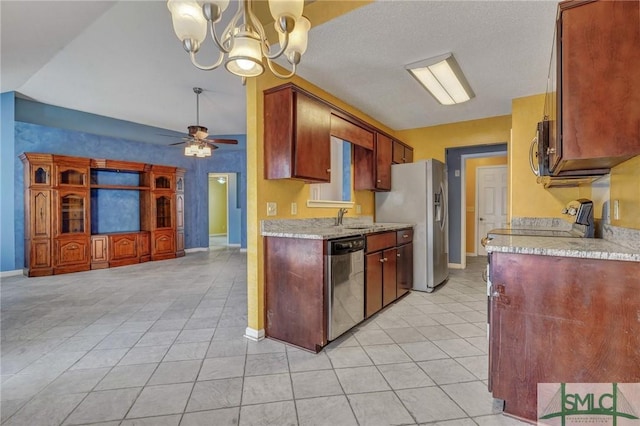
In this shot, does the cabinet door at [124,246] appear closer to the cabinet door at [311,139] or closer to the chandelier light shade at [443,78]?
the cabinet door at [311,139]

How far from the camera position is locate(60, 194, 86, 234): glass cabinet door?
5.21 m

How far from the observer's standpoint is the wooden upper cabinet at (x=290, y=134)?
2510 millimetres

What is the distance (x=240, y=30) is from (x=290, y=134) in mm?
934

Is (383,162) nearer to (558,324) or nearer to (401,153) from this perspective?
(401,153)

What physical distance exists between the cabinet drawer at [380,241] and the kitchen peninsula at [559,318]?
4.17 ft

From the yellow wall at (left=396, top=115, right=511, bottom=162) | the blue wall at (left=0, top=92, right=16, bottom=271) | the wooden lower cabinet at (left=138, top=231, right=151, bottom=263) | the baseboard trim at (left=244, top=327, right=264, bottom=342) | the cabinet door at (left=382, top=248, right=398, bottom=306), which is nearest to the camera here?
the baseboard trim at (left=244, top=327, right=264, bottom=342)

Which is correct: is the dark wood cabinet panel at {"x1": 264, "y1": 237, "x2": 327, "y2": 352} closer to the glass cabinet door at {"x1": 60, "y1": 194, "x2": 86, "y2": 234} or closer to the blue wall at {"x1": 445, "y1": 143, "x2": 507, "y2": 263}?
the blue wall at {"x1": 445, "y1": 143, "x2": 507, "y2": 263}

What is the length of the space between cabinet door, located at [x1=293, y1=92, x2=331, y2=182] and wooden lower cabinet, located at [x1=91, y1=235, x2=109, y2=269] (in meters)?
4.99

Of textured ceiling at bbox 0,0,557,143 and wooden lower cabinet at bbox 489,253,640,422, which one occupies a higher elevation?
textured ceiling at bbox 0,0,557,143

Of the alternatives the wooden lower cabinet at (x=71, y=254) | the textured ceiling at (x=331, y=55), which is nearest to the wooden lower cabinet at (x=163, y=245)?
the wooden lower cabinet at (x=71, y=254)

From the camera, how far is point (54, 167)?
16.4 feet

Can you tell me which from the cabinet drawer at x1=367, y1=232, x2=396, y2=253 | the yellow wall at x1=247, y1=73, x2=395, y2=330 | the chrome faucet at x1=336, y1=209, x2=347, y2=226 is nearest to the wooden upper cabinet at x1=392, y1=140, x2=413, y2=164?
the chrome faucet at x1=336, y1=209, x2=347, y2=226

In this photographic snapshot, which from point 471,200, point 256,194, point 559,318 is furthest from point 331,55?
point 471,200

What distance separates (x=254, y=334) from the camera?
2.53 metres
